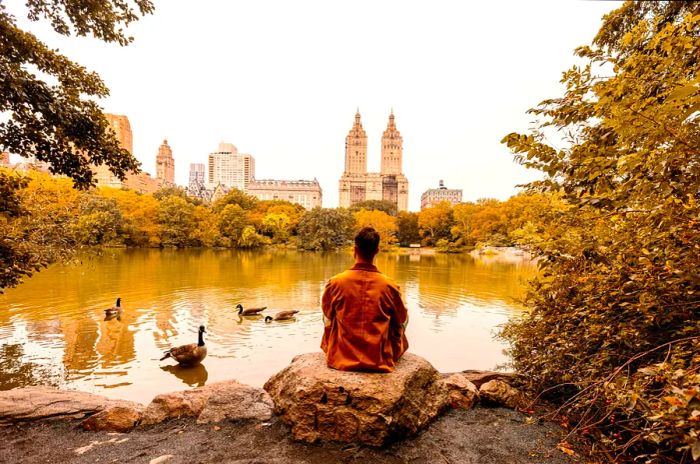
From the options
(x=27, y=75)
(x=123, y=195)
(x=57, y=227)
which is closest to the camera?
(x=27, y=75)

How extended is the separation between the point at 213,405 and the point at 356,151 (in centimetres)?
12302

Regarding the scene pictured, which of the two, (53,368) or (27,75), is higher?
(27,75)

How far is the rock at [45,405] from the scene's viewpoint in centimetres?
332

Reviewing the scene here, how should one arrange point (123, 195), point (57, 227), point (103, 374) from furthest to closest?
point (123, 195), point (103, 374), point (57, 227)

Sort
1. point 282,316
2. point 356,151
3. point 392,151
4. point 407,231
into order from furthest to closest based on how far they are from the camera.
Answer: point 356,151 → point 392,151 → point 407,231 → point 282,316

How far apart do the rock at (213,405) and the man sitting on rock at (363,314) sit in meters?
0.97

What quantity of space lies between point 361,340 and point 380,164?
12375 cm

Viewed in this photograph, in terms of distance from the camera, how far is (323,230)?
41969mm

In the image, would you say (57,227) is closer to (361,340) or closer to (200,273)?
(361,340)

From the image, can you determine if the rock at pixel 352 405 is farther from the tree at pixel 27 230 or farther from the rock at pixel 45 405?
the tree at pixel 27 230

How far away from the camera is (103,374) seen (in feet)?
19.0

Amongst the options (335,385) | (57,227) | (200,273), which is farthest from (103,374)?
(200,273)

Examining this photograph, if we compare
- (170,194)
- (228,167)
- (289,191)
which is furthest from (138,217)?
(228,167)

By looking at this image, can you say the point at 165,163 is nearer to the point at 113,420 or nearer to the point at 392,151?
the point at 392,151
